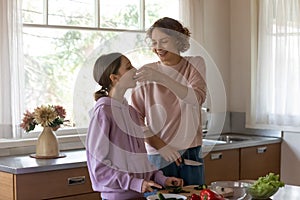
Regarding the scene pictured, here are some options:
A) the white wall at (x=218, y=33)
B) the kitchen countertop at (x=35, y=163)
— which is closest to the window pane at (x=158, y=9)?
the white wall at (x=218, y=33)

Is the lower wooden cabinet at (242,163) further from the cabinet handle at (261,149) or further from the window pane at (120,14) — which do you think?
the window pane at (120,14)

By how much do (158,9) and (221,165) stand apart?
1.32 m

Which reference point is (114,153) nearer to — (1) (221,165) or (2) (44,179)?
(2) (44,179)

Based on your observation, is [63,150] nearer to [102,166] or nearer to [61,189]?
[61,189]

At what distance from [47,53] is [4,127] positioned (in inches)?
25.3

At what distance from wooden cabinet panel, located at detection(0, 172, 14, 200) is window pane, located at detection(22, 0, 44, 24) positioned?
1118 mm

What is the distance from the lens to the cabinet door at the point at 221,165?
3.85 m

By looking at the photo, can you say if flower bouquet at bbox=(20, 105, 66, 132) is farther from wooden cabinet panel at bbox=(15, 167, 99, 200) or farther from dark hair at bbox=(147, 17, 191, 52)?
dark hair at bbox=(147, 17, 191, 52)

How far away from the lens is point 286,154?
4.41m

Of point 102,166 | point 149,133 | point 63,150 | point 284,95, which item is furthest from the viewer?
point 284,95

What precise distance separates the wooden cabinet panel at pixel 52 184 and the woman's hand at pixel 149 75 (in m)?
0.94

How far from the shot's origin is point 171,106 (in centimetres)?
258

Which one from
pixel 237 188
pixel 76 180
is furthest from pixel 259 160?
pixel 237 188

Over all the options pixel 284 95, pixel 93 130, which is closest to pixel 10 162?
pixel 93 130
